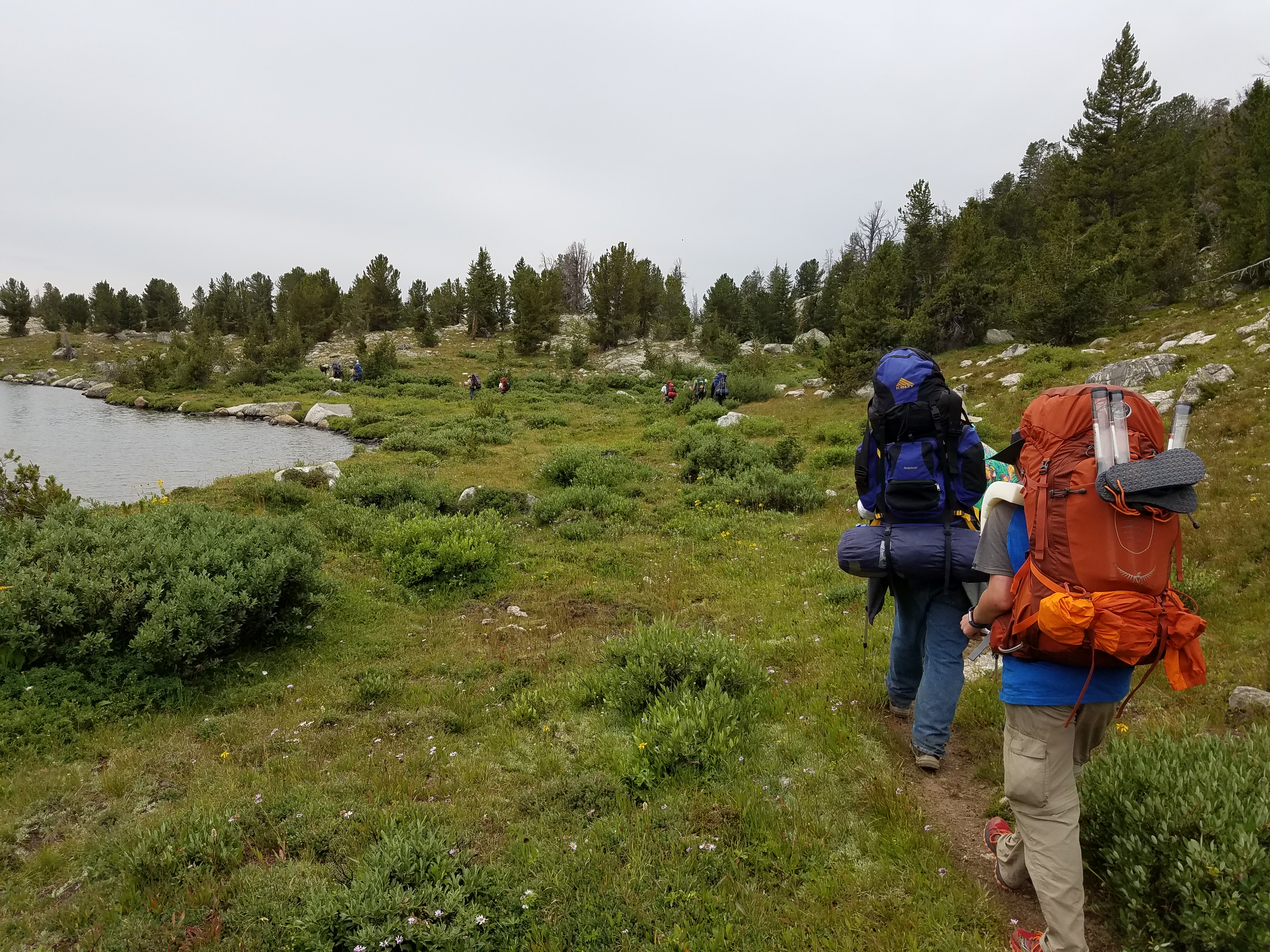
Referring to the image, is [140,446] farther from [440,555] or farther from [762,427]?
[762,427]

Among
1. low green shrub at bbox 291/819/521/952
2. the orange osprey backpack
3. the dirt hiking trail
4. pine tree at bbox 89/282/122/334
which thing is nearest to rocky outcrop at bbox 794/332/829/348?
the dirt hiking trail

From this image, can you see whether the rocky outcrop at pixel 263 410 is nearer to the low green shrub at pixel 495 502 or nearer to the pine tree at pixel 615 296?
the low green shrub at pixel 495 502

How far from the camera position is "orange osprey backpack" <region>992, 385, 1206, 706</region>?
101 inches

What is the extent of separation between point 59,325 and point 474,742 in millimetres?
99693

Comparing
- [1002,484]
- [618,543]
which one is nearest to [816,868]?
[1002,484]

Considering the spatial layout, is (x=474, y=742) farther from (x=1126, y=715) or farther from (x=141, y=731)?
(x=1126, y=715)

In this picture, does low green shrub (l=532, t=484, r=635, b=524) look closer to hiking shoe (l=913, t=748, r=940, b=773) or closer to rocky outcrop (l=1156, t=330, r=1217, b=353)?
hiking shoe (l=913, t=748, r=940, b=773)

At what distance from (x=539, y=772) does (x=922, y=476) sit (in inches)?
147

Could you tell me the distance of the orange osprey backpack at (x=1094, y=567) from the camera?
101 inches

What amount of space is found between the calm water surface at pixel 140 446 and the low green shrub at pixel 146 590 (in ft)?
28.3

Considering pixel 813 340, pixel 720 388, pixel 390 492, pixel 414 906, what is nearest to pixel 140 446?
pixel 390 492

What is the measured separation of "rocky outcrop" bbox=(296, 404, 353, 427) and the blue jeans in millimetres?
30768

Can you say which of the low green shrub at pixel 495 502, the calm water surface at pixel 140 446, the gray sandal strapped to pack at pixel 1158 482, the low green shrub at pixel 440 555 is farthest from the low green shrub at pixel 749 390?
the gray sandal strapped to pack at pixel 1158 482

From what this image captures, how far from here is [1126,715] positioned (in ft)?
16.0
